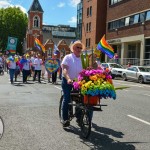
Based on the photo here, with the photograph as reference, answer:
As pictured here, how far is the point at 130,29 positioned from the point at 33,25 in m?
67.5

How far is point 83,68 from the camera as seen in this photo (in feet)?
23.4

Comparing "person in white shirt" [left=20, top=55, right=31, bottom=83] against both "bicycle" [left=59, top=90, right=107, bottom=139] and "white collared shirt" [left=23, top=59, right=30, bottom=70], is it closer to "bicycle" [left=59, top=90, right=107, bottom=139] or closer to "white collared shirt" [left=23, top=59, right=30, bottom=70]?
"white collared shirt" [left=23, top=59, right=30, bottom=70]

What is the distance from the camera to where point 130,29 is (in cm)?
4419

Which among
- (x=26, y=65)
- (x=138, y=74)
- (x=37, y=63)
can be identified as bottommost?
(x=138, y=74)

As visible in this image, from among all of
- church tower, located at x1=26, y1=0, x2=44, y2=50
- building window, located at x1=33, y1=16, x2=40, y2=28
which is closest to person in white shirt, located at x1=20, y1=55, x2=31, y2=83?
church tower, located at x1=26, y1=0, x2=44, y2=50

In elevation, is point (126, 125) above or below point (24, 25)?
below

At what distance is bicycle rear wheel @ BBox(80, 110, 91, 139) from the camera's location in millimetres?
6500

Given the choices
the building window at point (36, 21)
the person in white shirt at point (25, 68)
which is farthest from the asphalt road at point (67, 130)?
the building window at point (36, 21)

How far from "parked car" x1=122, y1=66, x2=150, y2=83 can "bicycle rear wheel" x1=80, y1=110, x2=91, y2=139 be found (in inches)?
801

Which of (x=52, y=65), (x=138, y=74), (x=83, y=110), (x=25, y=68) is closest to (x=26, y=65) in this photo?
(x=25, y=68)

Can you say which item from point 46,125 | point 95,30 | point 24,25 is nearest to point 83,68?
point 46,125

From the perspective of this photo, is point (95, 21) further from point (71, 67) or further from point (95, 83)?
point (95, 83)

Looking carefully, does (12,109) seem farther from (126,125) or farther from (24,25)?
(24,25)

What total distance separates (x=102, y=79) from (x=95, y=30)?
52386mm
